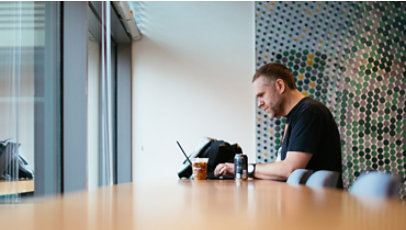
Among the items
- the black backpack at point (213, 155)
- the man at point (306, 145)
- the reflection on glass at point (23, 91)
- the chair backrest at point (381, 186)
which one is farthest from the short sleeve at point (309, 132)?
the reflection on glass at point (23, 91)

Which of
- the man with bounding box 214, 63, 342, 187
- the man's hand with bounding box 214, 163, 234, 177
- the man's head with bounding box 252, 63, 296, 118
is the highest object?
the man's head with bounding box 252, 63, 296, 118

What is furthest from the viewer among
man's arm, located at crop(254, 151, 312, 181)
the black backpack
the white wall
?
the white wall

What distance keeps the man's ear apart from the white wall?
2748 mm

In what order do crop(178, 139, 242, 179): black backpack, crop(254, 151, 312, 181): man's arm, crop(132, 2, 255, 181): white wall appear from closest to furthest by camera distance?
crop(254, 151, 312, 181): man's arm < crop(178, 139, 242, 179): black backpack < crop(132, 2, 255, 181): white wall

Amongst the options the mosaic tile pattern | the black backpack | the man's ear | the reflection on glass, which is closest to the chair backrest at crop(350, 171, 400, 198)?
the reflection on glass

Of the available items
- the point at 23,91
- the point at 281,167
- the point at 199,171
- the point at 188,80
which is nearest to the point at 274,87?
the point at 281,167

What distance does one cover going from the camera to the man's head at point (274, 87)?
3.23m

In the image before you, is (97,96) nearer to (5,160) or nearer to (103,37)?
(103,37)

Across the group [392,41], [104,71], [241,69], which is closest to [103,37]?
[104,71]

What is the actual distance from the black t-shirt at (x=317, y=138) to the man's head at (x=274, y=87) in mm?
374

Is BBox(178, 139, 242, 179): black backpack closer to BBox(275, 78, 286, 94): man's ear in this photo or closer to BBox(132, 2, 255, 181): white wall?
BBox(275, 78, 286, 94): man's ear

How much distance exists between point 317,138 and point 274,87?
61 cm

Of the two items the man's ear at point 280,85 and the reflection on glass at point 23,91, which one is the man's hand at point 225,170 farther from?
the reflection on glass at point 23,91

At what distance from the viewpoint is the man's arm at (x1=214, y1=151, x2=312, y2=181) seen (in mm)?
2748
